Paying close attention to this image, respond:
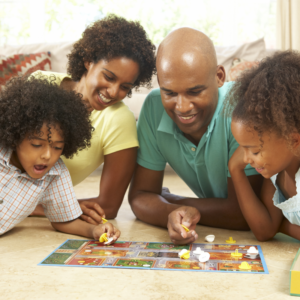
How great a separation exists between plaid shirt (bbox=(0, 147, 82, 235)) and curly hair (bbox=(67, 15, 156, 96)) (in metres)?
0.52

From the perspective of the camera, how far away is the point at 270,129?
47.6 inches

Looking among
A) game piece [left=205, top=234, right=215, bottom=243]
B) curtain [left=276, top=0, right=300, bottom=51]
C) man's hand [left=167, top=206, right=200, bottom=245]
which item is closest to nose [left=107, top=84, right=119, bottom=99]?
man's hand [left=167, top=206, right=200, bottom=245]

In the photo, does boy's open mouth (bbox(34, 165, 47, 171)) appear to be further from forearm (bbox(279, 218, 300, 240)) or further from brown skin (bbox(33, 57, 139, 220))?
forearm (bbox(279, 218, 300, 240))

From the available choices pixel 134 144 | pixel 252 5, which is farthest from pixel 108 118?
pixel 252 5

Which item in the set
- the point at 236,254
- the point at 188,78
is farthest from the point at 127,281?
the point at 188,78

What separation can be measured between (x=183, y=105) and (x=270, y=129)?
0.40 metres

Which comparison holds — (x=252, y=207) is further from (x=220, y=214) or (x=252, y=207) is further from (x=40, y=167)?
(x=40, y=167)

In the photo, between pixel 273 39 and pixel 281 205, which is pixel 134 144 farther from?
pixel 273 39

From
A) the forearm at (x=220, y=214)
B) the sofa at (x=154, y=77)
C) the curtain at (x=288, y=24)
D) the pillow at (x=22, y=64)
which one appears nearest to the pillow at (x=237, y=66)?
the sofa at (x=154, y=77)

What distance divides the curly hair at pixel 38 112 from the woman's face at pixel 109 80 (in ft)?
0.37

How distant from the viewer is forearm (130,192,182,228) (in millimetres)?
1680

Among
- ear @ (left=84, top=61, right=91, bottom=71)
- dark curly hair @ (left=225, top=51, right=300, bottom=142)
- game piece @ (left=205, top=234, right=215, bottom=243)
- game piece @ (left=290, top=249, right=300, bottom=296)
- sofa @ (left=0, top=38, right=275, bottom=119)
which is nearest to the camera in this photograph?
game piece @ (left=290, top=249, right=300, bottom=296)

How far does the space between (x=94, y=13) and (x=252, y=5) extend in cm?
182

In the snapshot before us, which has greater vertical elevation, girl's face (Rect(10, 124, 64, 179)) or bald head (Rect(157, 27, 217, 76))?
bald head (Rect(157, 27, 217, 76))
